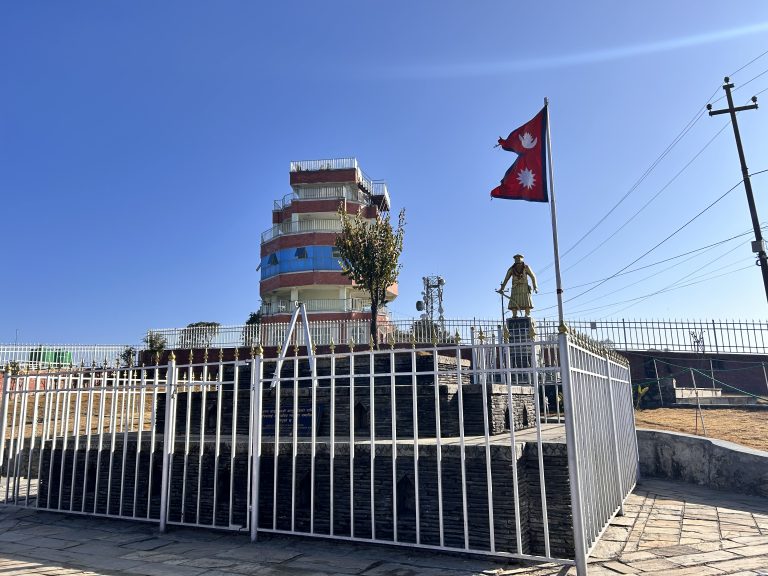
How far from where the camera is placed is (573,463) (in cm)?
419

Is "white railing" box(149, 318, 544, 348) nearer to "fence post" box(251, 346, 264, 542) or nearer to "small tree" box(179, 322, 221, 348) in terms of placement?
"small tree" box(179, 322, 221, 348)

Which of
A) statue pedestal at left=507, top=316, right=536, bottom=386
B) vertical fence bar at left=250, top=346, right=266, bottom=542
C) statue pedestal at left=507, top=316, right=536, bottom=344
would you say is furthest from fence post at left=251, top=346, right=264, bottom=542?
statue pedestal at left=507, top=316, right=536, bottom=344

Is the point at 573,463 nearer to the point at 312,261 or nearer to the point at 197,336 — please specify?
the point at 197,336

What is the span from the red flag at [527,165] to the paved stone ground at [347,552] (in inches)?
243

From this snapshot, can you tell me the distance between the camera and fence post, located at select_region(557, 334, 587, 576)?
4.09 metres

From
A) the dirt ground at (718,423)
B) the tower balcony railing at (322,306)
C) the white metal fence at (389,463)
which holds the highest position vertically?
the tower balcony railing at (322,306)

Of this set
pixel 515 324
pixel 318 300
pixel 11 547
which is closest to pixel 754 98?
pixel 515 324

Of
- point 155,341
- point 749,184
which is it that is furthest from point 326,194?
point 749,184

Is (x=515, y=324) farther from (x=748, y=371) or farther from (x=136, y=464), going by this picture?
(x=748, y=371)

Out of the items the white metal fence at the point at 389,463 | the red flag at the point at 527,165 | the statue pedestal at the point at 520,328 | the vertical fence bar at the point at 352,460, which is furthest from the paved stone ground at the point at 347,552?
the red flag at the point at 527,165

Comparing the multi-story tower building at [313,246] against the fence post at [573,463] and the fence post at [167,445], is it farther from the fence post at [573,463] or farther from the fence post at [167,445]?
the fence post at [573,463]

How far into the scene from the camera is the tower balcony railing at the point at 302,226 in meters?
33.9

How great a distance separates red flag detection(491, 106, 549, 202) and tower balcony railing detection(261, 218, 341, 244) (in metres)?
23.0

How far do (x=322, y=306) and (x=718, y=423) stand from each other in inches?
959
